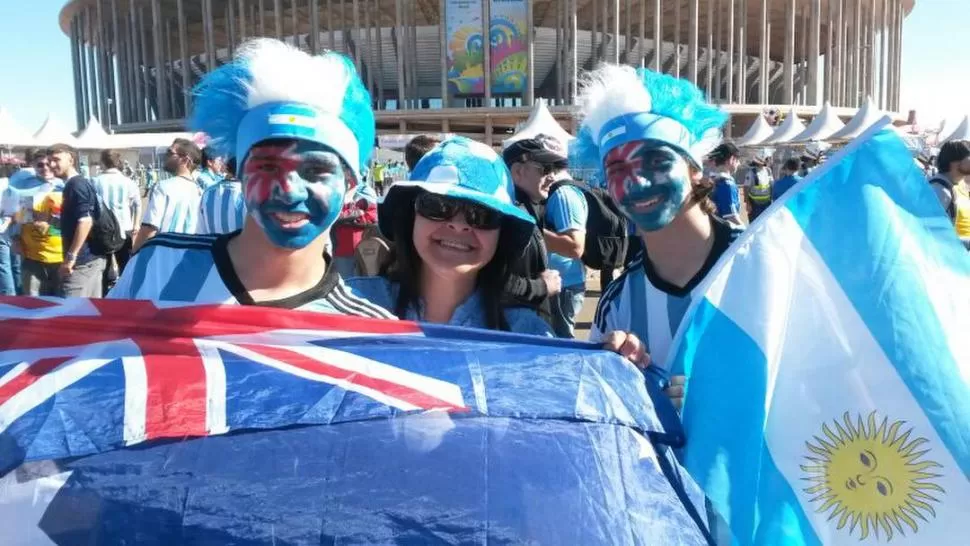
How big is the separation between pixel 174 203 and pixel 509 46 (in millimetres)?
31968

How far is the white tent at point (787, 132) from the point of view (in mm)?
27500

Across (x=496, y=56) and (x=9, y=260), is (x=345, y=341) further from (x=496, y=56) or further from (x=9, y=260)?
(x=496, y=56)

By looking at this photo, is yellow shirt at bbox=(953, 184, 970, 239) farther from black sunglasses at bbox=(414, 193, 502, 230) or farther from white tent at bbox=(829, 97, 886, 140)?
white tent at bbox=(829, 97, 886, 140)

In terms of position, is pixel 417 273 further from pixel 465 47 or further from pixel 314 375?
pixel 465 47

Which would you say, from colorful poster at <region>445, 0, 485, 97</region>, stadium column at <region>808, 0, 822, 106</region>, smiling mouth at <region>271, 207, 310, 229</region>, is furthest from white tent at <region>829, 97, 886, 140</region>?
smiling mouth at <region>271, 207, 310, 229</region>

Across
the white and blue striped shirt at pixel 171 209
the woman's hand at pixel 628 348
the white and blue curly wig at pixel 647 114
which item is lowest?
the white and blue striped shirt at pixel 171 209

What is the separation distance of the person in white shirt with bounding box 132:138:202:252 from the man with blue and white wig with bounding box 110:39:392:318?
4026mm

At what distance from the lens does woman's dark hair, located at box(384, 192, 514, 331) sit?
2326 mm

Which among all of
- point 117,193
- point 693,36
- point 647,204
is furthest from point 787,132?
point 647,204

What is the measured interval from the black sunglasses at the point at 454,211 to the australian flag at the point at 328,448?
26.6 inches

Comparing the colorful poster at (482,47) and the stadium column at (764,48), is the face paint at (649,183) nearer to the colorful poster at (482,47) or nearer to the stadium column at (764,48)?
the colorful poster at (482,47)

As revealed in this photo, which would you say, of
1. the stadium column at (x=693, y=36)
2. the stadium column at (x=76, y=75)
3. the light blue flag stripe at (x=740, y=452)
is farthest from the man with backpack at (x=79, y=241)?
the stadium column at (x=76, y=75)

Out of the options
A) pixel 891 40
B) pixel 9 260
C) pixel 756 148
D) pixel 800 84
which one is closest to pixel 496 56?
pixel 756 148

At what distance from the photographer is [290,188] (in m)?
1.83
